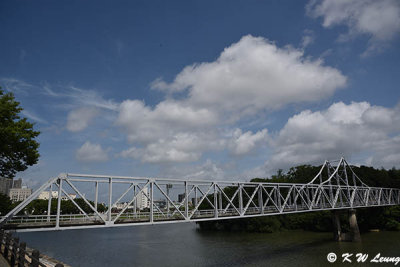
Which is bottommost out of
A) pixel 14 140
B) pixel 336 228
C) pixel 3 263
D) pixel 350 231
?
pixel 350 231

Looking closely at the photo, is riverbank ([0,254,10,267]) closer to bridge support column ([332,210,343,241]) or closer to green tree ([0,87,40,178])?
green tree ([0,87,40,178])

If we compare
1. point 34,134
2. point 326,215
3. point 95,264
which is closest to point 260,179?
point 326,215

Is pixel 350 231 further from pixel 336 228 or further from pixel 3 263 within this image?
pixel 3 263

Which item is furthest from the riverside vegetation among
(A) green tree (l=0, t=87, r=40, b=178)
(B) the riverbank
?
(B) the riverbank

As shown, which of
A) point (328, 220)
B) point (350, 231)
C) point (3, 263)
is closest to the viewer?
point (3, 263)

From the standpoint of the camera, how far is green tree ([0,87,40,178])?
20719 mm

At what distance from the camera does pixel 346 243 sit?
46.8m

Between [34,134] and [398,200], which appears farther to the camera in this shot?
[398,200]

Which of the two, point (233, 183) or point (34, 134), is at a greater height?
point (34, 134)

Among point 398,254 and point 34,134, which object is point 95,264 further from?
point 398,254

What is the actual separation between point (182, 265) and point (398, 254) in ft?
90.2

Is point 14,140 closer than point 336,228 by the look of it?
Yes

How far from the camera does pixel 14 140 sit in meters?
21.0

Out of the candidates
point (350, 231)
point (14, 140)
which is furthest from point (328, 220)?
point (14, 140)
